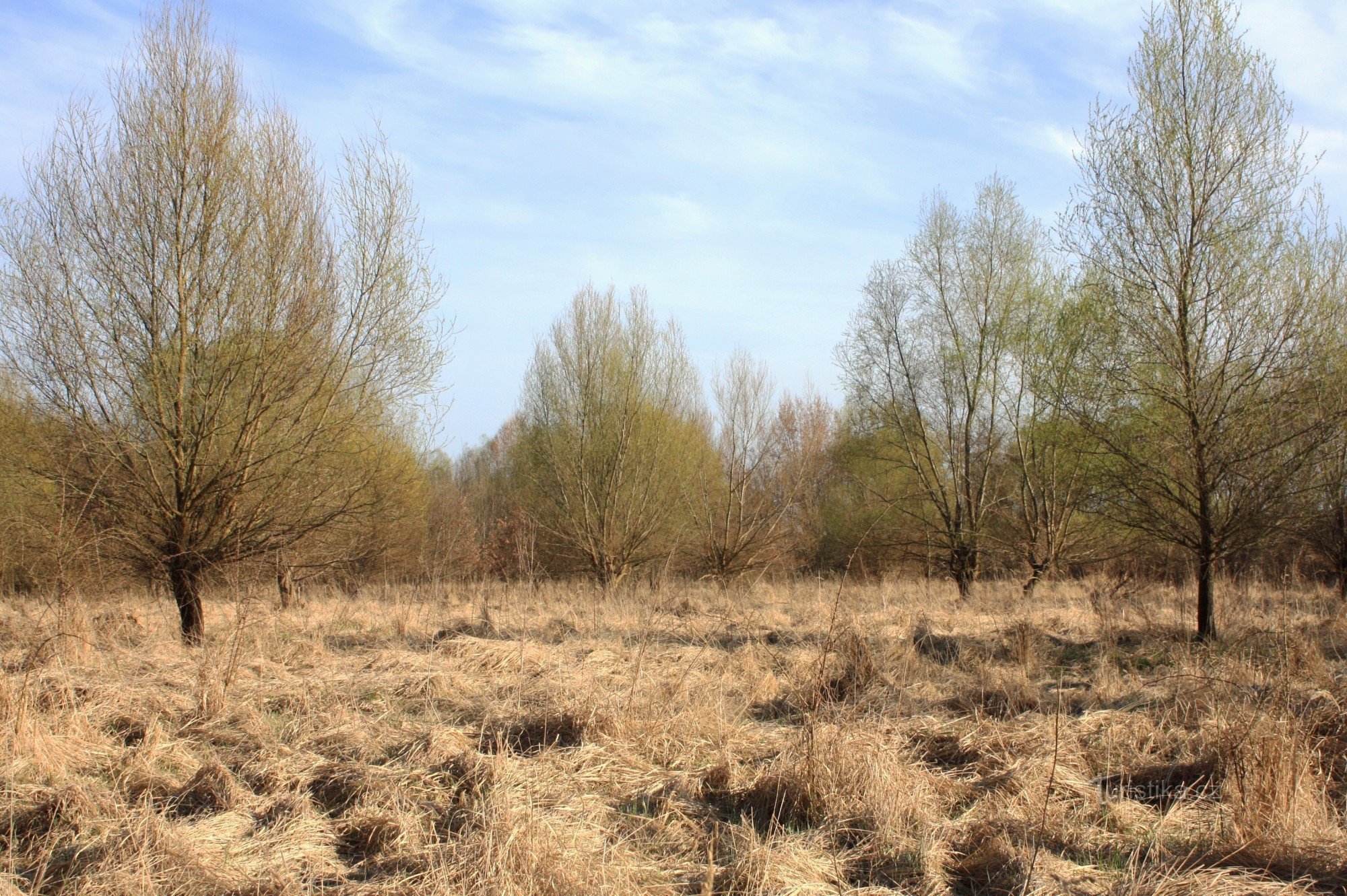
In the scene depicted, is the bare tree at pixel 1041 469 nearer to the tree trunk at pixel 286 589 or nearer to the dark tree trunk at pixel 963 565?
the dark tree trunk at pixel 963 565

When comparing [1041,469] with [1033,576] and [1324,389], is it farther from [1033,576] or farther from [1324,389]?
[1324,389]

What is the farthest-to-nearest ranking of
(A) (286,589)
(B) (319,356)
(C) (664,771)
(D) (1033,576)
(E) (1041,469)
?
(E) (1041,469) < (A) (286,589) < (D) (1033,576) < (B) (319,356) < (C) (664,771)

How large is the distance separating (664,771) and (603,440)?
14.0 metres

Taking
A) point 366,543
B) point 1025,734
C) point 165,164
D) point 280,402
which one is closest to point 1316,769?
point 1025,734

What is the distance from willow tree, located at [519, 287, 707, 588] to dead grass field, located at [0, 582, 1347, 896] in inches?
430

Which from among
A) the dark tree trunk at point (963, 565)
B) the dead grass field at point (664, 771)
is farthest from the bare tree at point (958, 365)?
the dead grass field at point (664, 771)

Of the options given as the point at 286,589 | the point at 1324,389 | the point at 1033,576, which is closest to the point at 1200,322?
the point at 1324,389

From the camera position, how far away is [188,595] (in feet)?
25.5

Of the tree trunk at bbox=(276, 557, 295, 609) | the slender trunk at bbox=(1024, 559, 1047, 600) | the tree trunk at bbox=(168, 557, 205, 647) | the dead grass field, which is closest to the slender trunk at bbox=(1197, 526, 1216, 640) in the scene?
the dead grass field

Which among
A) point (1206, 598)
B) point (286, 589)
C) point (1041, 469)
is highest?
point (1041, 469)

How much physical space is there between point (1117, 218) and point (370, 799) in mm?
9096

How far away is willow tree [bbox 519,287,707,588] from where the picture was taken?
708 inches

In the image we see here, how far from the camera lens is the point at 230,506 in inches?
300

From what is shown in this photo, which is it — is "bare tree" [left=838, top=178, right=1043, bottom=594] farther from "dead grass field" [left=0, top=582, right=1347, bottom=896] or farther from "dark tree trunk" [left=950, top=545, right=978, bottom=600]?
"dead grass field" [left=0, top=582, right=1347, bottom=896]
